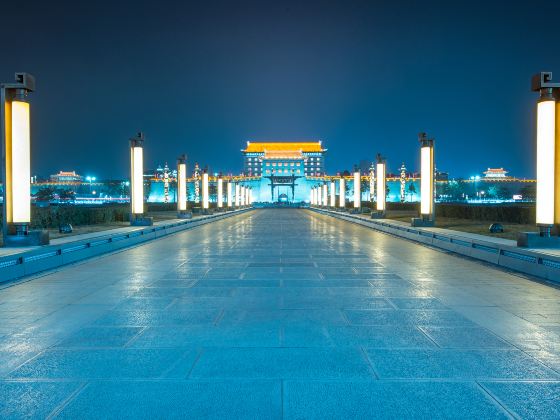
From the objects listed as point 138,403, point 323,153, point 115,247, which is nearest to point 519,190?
point 323,153

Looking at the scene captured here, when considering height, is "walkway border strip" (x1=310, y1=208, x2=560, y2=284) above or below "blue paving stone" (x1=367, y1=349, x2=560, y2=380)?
above

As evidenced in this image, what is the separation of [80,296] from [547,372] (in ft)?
20.9

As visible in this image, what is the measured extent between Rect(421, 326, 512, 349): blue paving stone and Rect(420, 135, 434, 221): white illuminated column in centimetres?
1595

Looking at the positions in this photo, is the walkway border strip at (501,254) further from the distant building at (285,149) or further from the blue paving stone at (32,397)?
the distant building at (285,149)

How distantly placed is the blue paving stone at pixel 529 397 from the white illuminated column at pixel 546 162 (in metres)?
9.44

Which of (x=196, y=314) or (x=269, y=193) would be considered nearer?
(x=196, y=314)

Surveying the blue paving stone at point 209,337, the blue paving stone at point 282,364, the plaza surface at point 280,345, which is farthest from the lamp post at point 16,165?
the blue paving stone at point 282,364

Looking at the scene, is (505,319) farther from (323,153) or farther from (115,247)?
(323,153)

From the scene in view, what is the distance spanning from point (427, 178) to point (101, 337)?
1794cm

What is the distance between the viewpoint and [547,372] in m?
4.51

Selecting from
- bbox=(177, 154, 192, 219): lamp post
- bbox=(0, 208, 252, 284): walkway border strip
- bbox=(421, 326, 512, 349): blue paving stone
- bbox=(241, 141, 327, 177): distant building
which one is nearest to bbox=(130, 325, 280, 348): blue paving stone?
bbox=(421, 326, 512, 349): blue paving stone

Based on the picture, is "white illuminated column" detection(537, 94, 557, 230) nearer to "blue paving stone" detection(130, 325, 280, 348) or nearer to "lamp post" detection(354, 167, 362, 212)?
"blue paving stone" detection(130, 325, 280, 348)

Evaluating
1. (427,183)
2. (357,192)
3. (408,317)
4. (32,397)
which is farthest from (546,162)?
(357,192)

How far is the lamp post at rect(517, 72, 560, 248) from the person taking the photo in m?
12.5
